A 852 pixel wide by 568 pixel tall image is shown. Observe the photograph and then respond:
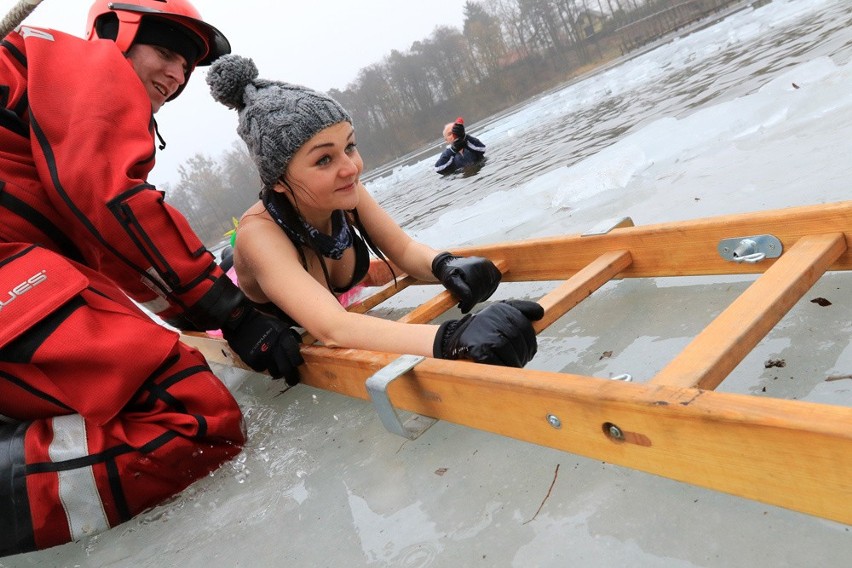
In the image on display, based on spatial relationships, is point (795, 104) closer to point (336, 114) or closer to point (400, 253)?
point (400, 253)

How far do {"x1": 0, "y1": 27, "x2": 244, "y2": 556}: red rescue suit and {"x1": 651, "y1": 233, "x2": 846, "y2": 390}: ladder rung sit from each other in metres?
1.32

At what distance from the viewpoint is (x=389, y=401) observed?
136cm

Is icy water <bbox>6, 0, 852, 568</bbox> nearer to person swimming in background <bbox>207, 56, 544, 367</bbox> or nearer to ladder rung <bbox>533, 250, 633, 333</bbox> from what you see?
ladder rung <bbox>533, 250, 633, 333</bbox>

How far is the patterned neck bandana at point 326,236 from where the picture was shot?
207 cm

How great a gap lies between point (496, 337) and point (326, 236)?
106 centimetres

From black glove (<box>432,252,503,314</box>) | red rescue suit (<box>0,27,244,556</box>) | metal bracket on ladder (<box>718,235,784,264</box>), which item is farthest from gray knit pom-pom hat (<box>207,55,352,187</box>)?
metal bracket on ladder (<box>718,235,784,264</box>)

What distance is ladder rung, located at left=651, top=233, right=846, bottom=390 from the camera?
99cm

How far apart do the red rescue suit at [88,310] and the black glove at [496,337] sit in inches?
31.6

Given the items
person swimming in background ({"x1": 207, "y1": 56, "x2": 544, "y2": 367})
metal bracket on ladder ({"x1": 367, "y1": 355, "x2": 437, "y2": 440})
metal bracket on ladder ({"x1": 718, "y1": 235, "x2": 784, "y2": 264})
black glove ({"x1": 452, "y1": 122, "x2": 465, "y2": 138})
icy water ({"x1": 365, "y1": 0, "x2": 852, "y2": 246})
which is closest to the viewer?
metal bracket on ladder ({"x1": 367, "y1": 355, "x2": 437, "y2": 440})

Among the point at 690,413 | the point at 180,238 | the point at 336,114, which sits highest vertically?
the point at 336,114

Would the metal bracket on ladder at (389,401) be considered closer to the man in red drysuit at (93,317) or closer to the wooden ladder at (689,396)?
the wooden ladder at (689,396)

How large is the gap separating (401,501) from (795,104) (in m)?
3.81

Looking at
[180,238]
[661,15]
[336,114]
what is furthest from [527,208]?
[661,15]

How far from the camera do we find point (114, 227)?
167 centimetres
